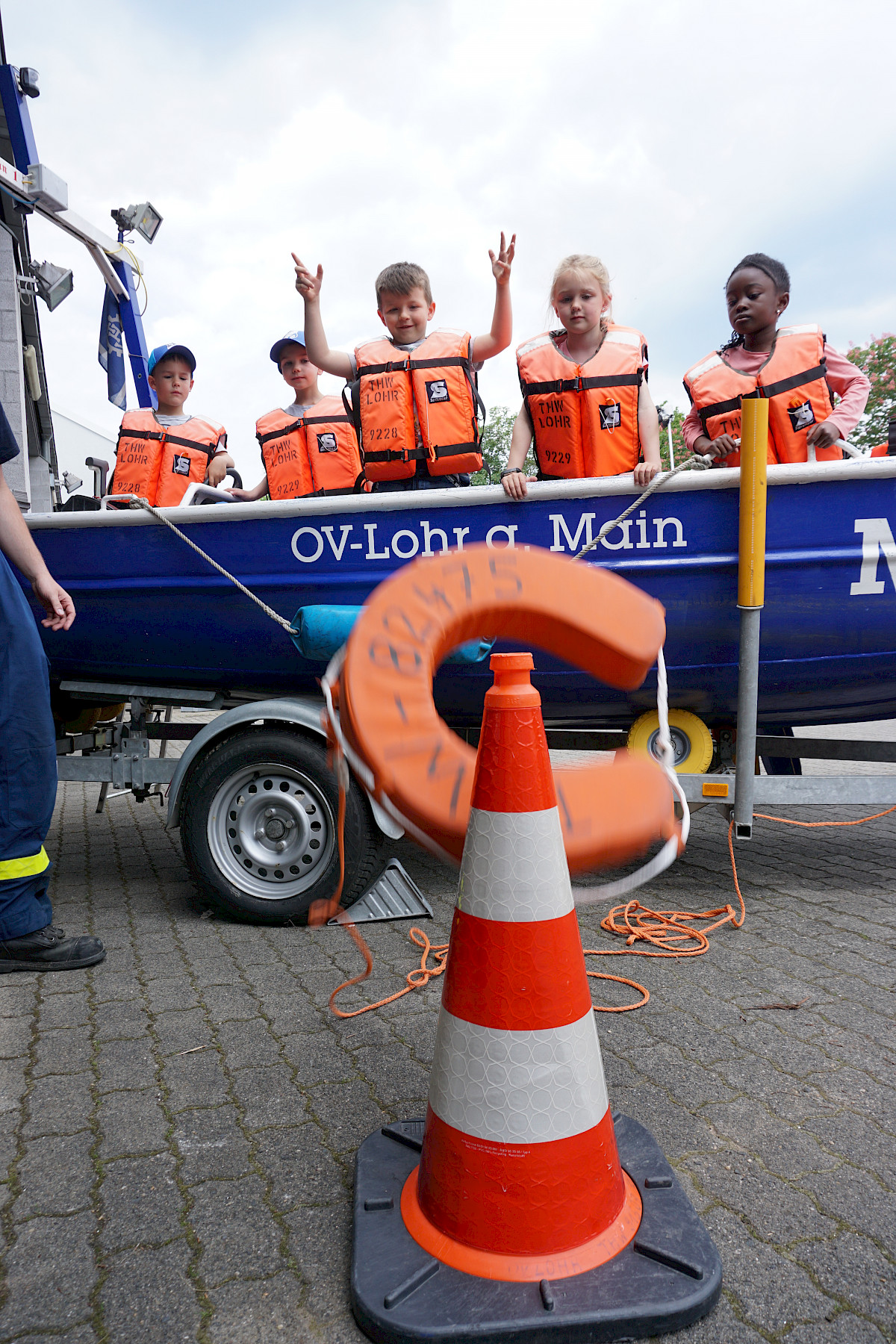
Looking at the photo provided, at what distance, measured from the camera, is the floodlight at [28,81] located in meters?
8.55

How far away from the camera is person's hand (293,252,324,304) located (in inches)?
151

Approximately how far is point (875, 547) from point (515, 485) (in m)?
1.45

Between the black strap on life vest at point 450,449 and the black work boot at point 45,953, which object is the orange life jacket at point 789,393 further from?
the black work boot at point 45,953

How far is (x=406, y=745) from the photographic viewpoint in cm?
154

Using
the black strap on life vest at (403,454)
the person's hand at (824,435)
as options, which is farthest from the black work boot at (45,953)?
the person's hand at (824,435)

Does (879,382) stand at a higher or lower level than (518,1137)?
higher

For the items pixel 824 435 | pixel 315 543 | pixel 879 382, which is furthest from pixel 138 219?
pixel 879 382

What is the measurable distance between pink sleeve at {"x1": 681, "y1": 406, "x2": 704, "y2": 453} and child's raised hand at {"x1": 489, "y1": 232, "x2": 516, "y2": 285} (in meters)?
1.05

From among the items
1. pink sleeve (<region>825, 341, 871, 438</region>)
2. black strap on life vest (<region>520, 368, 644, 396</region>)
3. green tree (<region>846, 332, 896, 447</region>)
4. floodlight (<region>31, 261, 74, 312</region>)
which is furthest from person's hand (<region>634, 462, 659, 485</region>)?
green tree (<region>846, 332, 896, 447</region>)

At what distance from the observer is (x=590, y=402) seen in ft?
12.3

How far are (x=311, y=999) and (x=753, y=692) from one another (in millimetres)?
2046

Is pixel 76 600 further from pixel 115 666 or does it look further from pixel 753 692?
pixel 753 692

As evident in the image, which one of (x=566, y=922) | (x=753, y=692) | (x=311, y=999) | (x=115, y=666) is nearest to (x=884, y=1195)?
(x=566, y=922)

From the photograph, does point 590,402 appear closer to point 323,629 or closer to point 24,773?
point 323,629
